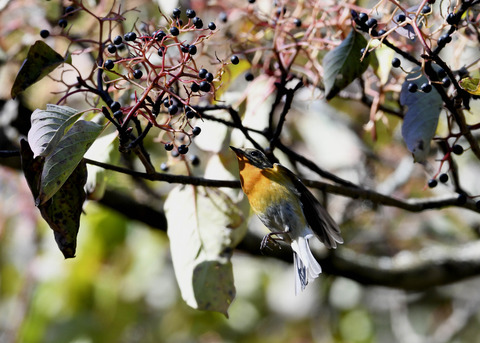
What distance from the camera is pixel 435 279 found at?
2.07 meters

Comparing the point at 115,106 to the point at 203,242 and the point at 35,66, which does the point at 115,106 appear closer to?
the point at 35,66

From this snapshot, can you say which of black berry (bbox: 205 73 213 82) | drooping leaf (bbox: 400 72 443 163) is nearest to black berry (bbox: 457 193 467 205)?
drooping leaf (bbox: 400 72 443 163)

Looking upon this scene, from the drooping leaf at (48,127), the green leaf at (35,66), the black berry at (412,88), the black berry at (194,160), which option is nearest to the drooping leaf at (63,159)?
the drooping leaf at (48,127)

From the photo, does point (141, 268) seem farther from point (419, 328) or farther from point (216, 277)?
point (216, 277)

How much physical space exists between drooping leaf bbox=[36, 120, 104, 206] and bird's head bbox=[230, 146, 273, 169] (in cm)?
37

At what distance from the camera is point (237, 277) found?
3.57 metres

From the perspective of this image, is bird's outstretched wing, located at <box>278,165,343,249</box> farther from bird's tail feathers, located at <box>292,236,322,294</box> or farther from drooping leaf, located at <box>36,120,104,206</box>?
drooping leaf, located at <box>36,120,104,206</box>

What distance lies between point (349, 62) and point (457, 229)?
2015 mm

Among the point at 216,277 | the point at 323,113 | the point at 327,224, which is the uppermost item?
the point at 327,224

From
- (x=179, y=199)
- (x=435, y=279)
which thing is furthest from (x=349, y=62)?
(x=435, y=279)

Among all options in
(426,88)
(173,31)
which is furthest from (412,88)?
(173,31)

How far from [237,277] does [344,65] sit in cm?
255

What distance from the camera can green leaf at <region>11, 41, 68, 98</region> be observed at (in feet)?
3.43

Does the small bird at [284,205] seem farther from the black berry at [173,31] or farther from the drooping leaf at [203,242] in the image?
the black berry at [173,31]
